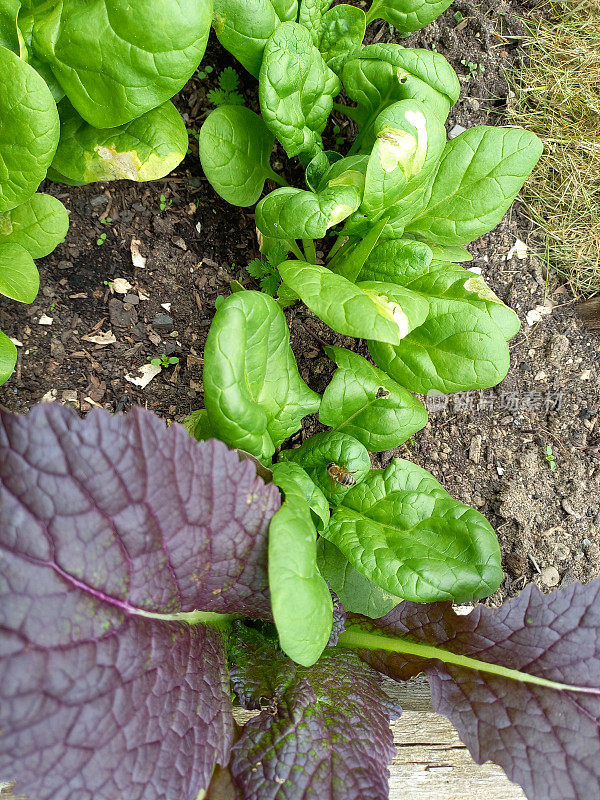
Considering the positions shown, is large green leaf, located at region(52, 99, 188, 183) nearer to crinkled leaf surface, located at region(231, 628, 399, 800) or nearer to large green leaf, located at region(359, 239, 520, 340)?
large green leaf, located at region(359, 239, 520, 340)

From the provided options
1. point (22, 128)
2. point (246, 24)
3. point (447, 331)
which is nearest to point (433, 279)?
point (447, 331)

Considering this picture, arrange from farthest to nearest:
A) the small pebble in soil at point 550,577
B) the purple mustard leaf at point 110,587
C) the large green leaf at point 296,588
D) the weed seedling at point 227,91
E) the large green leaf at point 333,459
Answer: the small pebble in soil at point 550,577, the weed seedling at point 227,91, the large green leaf at point 333,459, the large green leaf at point 296,588, the purple mustard leaf at point 110,587

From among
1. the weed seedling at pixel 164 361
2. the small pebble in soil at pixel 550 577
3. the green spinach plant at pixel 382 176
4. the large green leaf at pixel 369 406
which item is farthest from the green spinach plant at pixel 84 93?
the small pebble in soil at pixel 550 577

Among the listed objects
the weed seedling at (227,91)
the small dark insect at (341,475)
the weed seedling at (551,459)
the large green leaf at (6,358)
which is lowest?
the weed seedling at (551,459)

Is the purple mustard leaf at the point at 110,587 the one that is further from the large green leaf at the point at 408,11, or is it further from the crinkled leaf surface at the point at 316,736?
the large green leaf at the point at 408,11

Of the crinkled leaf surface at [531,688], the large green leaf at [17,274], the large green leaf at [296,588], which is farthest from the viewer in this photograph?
the large green leaf at [17,274]

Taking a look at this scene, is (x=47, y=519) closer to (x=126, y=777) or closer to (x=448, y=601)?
(x=126, y=777)
